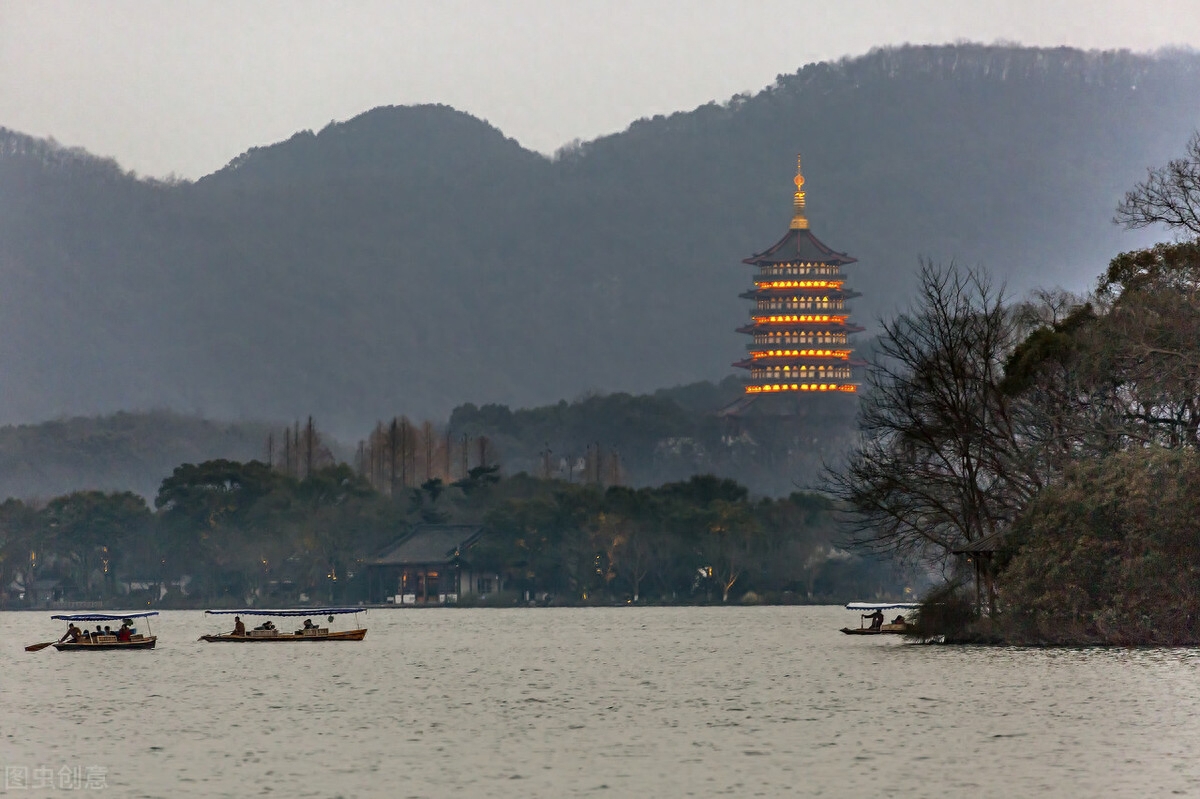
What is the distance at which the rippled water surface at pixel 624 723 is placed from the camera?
33156mm

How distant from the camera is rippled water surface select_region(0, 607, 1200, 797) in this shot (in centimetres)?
3316

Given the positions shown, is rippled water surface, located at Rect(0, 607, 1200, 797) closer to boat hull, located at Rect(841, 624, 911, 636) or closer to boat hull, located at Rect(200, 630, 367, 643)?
boat hull, located at Rect(841, 624, 911, 636)

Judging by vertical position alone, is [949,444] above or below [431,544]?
below

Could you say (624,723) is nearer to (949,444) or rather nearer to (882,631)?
(949,444)

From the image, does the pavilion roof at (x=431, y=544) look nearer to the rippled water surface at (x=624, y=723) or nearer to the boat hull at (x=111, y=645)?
the boat hull at (x=111, y=645)

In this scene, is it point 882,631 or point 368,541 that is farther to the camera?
point 368,541

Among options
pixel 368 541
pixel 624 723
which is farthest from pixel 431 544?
pixel 624 723

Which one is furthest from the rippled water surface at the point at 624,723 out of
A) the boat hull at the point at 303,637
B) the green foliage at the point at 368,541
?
the green foliage at the point at 368,541

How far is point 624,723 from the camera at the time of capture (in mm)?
44875

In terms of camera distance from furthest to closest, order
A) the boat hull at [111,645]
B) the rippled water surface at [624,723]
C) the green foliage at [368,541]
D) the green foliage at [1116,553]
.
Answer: the green foliage at [368,541], the boat hull at [111,645], the green foliage at [1116,553], the rippled water surface at [624,723]

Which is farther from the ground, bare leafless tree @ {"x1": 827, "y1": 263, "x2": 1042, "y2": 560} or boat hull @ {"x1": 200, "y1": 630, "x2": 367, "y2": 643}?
bare leafless tree @ {"x1": 827, "y1": 263, "x2": 1042, "y2": 560}

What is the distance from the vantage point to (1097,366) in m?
62.3

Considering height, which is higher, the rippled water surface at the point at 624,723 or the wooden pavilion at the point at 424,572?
the wooden pavilion at the point at 424,572

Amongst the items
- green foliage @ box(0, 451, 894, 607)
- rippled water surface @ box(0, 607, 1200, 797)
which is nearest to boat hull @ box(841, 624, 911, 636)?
rippled water surface @ box(0, 607, 1200, 797)
